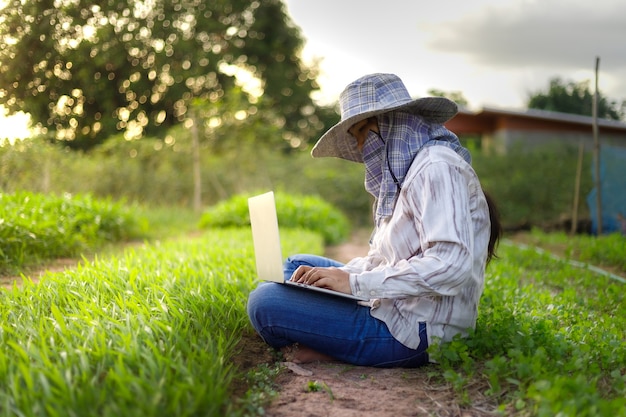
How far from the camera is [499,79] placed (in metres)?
9.00

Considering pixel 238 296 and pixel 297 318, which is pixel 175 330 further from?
pixel 238 296

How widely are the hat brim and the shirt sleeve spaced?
299mm

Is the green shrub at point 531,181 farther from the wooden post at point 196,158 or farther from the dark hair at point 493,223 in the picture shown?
the dark hair at point 493,223

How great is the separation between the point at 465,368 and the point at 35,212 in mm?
4160

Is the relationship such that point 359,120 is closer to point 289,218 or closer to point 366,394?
point 366,394

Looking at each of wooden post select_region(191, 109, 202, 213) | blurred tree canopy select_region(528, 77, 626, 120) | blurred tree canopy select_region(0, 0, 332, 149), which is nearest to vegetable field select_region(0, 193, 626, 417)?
blurred tree canopy select_region(0, 0, 332, 149)

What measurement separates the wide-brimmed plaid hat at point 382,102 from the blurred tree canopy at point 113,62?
3.21 m

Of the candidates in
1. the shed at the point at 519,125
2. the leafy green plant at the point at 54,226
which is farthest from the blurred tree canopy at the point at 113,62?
the shed at the point at 519,125

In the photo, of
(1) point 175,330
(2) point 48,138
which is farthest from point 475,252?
(2) point 48,138

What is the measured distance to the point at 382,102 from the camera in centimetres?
228

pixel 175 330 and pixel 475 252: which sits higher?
pixel 475 252

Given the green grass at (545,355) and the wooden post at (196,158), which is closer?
the green grass at (545,355)

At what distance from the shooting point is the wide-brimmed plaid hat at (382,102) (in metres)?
2.27

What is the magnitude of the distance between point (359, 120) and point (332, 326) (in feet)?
2.69
